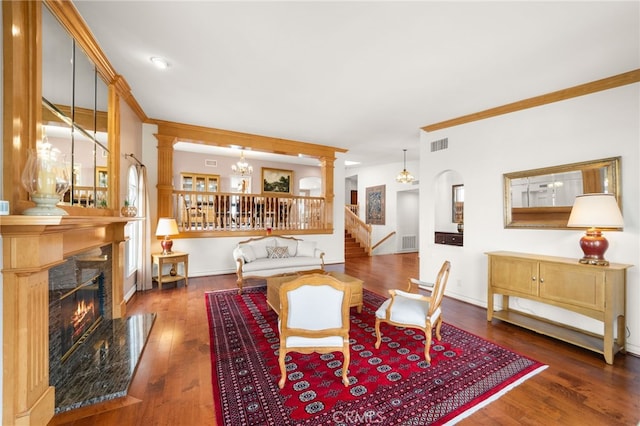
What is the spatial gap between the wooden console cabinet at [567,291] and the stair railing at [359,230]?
5734 millimetres

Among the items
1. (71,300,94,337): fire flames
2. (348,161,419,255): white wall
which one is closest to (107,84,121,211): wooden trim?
(71,300,94,337): fire flames

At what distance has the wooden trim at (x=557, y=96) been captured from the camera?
10.2 feet

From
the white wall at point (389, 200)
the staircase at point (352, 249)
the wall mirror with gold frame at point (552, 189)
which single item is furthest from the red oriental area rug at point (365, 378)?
the white wall at point (389, 200)

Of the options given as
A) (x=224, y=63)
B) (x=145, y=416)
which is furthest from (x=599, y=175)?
(x=145, y=416)

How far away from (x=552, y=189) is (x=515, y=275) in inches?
51.7

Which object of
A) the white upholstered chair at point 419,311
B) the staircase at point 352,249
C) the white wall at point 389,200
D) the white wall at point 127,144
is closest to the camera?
the white upholstered chair at point 419,311

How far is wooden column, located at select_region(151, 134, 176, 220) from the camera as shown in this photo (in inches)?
214

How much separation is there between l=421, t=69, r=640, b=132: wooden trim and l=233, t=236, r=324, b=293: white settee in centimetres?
373

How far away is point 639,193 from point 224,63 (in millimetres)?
4892

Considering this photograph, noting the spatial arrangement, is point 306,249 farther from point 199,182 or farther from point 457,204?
point 199,182

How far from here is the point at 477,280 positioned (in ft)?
14.5

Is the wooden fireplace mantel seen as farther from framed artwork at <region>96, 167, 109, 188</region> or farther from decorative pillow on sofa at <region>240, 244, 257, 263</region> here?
decorative pillow on sofa at <region>240, 244, 257, 263</region>

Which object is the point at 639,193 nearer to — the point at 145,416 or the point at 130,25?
the point at 145,416

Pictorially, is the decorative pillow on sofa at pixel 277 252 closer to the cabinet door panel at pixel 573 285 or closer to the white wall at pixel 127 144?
the white wall at pixel 127 144
